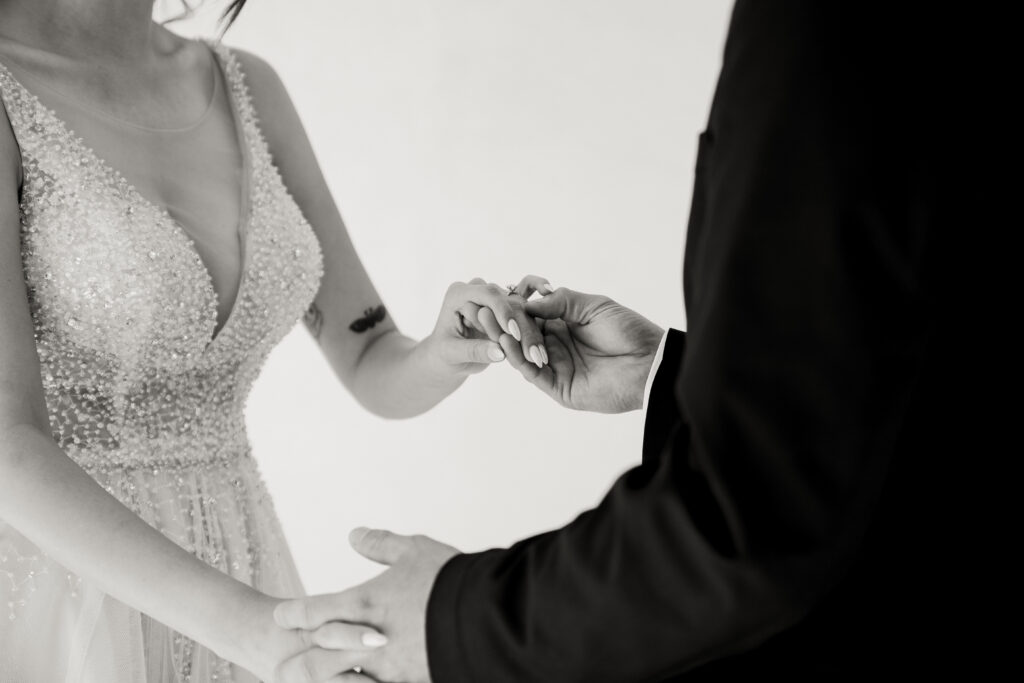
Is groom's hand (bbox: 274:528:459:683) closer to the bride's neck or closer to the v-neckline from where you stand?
the v-neckline

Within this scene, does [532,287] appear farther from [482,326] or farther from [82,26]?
[82,26]

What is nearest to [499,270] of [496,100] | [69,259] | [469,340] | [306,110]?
[496,100]

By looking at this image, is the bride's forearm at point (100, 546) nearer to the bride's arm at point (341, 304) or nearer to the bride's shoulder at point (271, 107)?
the bride's arm at point (341, 304)

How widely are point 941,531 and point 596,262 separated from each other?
6.87ft

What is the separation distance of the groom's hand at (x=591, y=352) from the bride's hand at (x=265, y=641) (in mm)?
388

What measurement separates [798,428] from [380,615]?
0.40m

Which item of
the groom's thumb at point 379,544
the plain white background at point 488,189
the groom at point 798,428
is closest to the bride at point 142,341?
the groom's thumb at point 379,544

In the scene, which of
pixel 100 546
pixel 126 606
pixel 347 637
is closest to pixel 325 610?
pixel 347 637

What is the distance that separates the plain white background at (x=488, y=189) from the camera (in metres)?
2.75

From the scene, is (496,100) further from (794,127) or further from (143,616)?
(794,127)

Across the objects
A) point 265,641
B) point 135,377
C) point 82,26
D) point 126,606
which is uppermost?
point 82,26

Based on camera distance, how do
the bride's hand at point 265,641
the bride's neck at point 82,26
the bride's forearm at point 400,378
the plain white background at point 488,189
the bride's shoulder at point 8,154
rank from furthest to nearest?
the plain white background at point 488,189, the bride's forearm at point 400,378, the bride's neck at point 82,26, the bride's shoulder at point 8,154, the bride's hand at point 265,641

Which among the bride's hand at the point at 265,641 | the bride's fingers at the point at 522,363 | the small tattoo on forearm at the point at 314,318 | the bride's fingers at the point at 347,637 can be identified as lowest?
the bride's hand at the point at 265,641

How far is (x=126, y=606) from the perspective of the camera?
Answer: 111 centimetres
